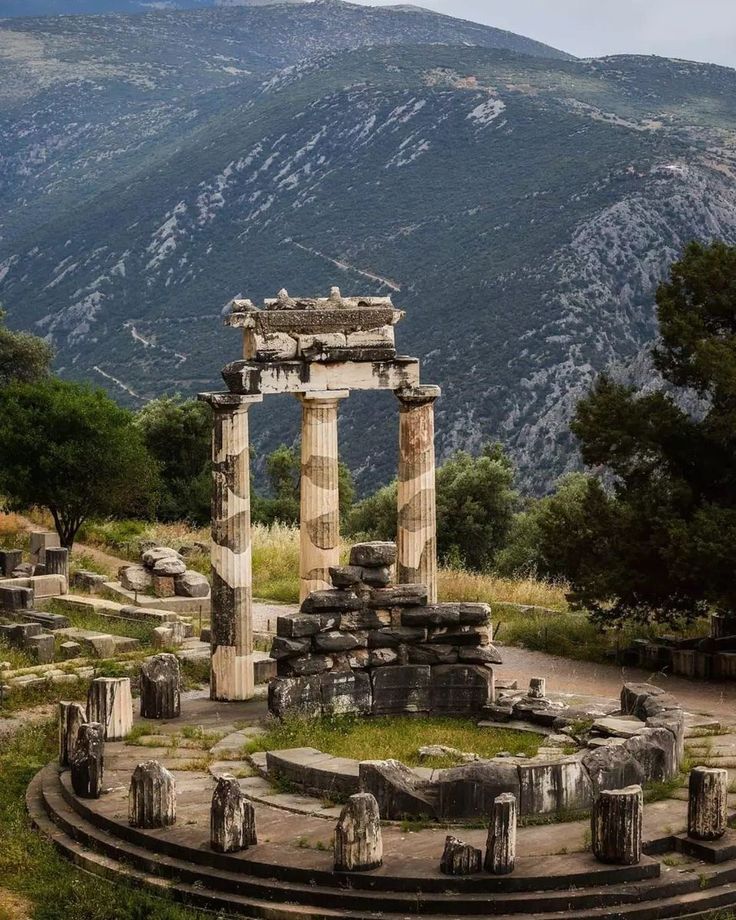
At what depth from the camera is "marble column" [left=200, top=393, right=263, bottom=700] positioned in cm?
2259

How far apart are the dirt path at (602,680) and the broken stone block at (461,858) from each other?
8.15 meters

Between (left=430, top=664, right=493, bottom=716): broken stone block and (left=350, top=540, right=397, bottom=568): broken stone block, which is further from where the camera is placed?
(left=430, top=664, right=493, bottom=716): broken stone block

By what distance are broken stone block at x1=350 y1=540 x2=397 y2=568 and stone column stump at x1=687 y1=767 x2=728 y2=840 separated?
242 inches

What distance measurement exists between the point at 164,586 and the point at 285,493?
22.1 meters

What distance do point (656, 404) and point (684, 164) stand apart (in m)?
63.4

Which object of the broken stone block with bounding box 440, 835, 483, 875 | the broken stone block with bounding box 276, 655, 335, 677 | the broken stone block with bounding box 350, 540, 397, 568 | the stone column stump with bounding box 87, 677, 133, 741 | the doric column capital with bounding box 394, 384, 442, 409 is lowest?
the broken stone block with bounding box 440, 835, 483, 875

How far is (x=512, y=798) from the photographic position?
15109 mm

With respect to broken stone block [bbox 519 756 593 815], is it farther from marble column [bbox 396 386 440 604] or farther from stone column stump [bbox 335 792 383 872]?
marble column [bbox 396 386 440 604]

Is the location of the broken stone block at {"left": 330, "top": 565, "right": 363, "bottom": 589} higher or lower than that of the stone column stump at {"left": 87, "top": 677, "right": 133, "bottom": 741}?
higher

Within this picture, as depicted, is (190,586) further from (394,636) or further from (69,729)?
(69,729)

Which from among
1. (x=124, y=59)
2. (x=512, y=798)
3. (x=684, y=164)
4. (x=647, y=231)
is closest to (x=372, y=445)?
(x=647, y=231)

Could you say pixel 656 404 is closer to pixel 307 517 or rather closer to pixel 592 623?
pixel 592 623

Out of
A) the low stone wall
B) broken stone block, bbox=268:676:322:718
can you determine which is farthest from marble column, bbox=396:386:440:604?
the low stone wall

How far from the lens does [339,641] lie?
21016mm
